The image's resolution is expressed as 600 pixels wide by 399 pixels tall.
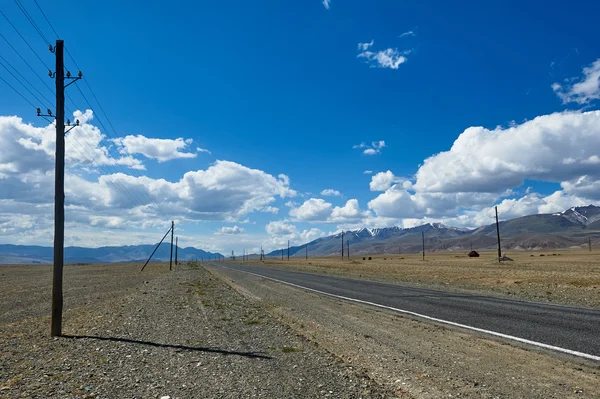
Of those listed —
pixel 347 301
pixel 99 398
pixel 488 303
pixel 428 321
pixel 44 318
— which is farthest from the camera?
pixel 347 301

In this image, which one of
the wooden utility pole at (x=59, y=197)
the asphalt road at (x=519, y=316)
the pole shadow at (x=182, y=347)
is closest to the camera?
the pole shadow at (x=182, y=347)

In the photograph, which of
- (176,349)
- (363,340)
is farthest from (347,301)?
(176,349)

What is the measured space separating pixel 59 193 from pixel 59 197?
11 cm

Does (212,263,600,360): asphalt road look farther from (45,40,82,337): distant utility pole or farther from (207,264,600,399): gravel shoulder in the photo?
(45,40,82,337): distant utility pole

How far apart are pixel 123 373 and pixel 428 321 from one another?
8940 mm

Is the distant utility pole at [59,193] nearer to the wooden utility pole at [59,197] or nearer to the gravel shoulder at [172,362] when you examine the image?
the wooden utility pole at [59,197]

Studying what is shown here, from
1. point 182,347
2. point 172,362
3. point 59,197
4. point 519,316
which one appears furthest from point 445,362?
point 59,197

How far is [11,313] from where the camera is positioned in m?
16.7

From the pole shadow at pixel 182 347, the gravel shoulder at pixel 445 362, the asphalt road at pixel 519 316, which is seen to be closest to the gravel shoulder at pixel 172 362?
the pole shadow at pixel 182 347

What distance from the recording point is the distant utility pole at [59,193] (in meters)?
11.2

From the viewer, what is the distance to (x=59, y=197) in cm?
1154

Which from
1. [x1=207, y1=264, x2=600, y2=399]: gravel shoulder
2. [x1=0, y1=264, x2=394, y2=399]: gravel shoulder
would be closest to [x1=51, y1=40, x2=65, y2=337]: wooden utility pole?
[x1=0, y1=264, x2=394, y2=399]: gravel shoulder

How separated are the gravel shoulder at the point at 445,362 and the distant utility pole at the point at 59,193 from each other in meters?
6.59

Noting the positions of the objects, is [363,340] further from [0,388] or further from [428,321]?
[0,388]
